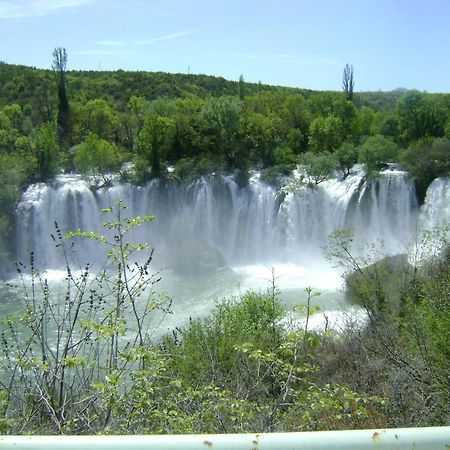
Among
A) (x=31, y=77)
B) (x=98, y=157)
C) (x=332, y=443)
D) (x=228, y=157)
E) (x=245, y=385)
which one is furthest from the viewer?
(x=31, y=77)

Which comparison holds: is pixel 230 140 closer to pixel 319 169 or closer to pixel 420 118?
pixel 319 169

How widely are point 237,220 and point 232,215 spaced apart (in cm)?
38

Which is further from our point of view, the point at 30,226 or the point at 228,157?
the point at 228,157

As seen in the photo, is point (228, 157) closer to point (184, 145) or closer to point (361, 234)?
point (184, 145)

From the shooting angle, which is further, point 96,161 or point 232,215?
point 96,161

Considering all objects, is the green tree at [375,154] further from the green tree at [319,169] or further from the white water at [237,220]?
the green tree at [319,169]

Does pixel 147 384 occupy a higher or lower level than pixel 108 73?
lower

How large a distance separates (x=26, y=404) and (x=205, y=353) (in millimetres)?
6017

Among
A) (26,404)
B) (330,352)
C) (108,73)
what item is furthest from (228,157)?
(108,73)

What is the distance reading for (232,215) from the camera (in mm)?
28016

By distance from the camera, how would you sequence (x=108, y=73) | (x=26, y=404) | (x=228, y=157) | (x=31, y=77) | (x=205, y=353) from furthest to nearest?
(x=108, y=73)
(x=31, y=77)
(x=228, y=157)
(x=205, y=353)
(x=26, y=404)

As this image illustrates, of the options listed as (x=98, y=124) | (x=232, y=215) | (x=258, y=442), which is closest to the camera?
(x=258, y=442)

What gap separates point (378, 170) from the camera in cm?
2638

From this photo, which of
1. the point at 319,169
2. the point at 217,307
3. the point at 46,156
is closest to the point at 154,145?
the point at 46,156
